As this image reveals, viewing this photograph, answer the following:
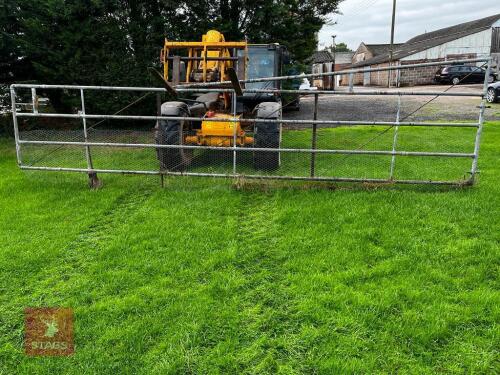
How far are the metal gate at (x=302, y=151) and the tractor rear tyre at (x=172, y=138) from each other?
0.19 m

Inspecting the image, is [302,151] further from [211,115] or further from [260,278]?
[260,278]

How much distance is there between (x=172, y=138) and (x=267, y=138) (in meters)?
1.65

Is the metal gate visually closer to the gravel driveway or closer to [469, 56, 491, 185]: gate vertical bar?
[469, 56, 491, 185]: gate vertical bar

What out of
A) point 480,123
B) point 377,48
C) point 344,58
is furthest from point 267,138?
point 344,58

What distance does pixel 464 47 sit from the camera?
3362 cm

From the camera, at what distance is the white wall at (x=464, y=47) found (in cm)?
3297

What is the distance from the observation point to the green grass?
3010 millimetres

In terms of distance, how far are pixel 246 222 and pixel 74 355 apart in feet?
9.16

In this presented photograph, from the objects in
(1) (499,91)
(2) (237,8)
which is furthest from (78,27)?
(1) (499,91)

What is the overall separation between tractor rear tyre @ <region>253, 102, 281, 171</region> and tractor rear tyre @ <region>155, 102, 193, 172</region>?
4.29 ft

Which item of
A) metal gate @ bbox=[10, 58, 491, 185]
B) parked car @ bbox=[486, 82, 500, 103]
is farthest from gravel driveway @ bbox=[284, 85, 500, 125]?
metal gate @ bbox=[10, 58, 491, 185]

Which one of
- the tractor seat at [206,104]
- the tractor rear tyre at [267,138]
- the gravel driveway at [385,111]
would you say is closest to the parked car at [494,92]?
the gravel driveway at [385,111]

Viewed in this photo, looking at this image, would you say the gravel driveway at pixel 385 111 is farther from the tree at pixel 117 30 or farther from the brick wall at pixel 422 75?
the brick wall at pixel 422 75

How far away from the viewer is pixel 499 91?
18.2m
